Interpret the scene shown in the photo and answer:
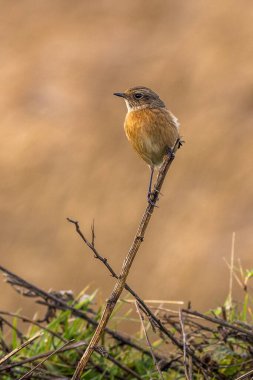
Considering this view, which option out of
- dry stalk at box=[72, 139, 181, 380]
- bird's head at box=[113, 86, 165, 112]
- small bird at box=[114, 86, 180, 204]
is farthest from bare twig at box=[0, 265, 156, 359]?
dry stalk at box=[72, 139, 181, 380]

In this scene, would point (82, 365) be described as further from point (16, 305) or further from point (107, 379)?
point (16, 305)

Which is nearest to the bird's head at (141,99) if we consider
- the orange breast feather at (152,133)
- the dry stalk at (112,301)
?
the orange breast feather at (152,133)

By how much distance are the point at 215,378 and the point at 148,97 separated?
59.1 inches

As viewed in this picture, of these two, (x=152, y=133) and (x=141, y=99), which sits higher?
(x=141, y=99)

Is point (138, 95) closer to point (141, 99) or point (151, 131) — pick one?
point (141, 99)

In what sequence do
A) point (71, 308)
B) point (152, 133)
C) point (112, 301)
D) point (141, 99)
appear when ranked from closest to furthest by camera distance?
point (112, 301)
point (152, 133)
point (71, 308)
point (141, 99)

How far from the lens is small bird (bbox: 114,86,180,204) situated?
3650 mm

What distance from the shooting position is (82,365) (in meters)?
2.45

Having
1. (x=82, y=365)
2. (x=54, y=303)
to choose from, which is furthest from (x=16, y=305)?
(x=82, y=365)

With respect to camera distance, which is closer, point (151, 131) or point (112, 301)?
point (112, 301)

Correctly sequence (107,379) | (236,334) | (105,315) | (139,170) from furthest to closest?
(139,170)
(107,379)
(236,334)
(105,315)

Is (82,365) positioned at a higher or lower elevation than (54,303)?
lower


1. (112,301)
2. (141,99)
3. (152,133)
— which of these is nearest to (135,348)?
(152,133)

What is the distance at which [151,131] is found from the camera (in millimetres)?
3709
